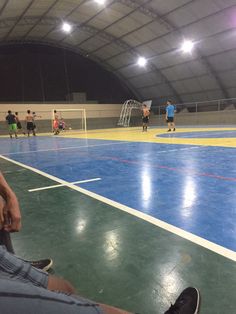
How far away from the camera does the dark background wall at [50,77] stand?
30500mm

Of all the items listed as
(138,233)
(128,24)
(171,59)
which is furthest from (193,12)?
(138,233)

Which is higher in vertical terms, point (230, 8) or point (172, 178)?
point (230, 8)

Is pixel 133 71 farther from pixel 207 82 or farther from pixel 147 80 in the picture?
pixel 207 82

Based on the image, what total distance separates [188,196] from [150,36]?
81.9 ft

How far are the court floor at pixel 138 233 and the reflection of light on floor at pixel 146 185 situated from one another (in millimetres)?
14

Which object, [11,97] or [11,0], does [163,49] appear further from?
[11,97]

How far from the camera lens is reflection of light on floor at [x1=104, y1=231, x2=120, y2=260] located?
2.46 m

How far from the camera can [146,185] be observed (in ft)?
15.6

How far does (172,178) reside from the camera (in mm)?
5141

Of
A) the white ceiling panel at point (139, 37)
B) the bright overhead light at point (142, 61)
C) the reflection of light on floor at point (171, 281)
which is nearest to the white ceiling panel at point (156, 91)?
the bright overhead light at point (142, 61)

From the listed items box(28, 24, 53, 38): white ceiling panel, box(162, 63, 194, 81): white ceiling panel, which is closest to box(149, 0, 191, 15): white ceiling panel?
box(162, 63, 194, 81): white ceiling panel

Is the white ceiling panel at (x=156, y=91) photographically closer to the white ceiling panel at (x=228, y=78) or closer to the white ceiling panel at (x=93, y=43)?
the white ceiling panel at (x=228, y=78)

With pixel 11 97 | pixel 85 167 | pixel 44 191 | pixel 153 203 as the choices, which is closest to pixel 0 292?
pixel 153 203

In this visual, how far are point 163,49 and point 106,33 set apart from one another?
18.4ft
